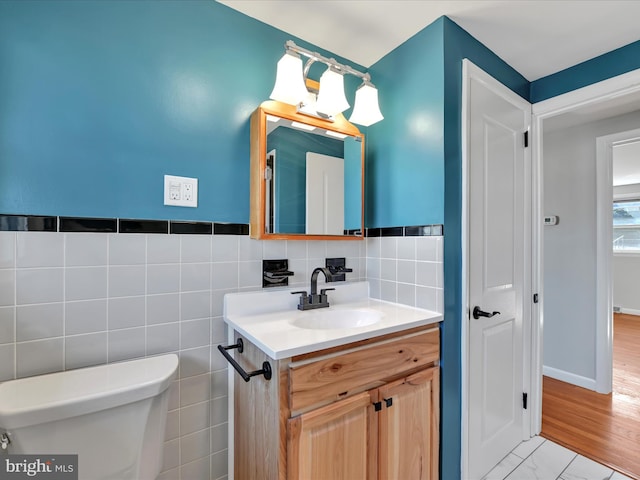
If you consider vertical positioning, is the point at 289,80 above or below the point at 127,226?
above

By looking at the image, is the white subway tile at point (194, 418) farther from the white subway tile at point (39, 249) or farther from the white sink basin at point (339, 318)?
the white subway tile at point (39, 249)

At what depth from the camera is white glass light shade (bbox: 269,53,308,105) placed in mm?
1303

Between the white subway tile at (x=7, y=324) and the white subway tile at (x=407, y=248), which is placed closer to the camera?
the white subway tile at (x=7, y=324)

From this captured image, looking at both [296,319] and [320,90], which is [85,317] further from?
[320,90]

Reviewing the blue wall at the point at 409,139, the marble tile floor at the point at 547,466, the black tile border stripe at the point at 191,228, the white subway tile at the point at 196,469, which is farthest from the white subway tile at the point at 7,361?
the marble tile floor at the point at 547,466

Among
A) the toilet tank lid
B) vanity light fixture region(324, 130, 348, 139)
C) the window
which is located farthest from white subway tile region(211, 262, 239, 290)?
the window

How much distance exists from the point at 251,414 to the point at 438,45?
1.80m

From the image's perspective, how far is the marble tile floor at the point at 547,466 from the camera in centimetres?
151

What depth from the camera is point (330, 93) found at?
143 centimetres

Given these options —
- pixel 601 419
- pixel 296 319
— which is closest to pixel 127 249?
pixel 296 319

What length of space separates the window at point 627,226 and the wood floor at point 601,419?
10.7 ft

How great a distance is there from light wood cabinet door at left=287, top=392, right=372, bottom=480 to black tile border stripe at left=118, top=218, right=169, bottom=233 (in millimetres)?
865

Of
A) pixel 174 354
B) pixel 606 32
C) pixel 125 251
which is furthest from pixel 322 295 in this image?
pixel 606 32

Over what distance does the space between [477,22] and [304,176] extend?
1132 mm
